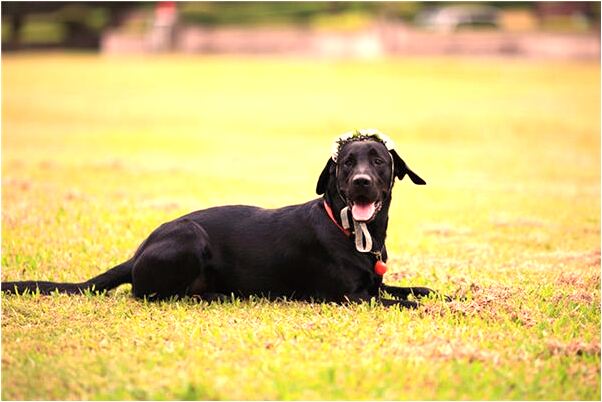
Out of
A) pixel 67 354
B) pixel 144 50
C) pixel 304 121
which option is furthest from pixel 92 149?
pixel 144 50

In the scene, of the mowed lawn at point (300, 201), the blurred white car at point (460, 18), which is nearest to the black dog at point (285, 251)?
the mowed lawn at point (300, 201)

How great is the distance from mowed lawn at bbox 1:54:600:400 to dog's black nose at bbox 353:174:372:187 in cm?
94

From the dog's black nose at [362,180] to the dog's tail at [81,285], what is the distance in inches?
79.7

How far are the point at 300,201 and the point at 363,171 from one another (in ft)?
24.1

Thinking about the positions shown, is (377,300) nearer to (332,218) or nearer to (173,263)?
(332,218)

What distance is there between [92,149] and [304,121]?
29.6 ft

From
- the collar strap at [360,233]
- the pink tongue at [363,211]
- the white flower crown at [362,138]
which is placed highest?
the white flower crown at [362,138]

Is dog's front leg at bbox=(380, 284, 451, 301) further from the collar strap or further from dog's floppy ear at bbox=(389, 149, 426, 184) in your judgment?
dog's floppy ear at bbox=(389, 149, 426, 184)

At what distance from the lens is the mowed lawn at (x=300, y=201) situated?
16.8 ft

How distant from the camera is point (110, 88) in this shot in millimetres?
37156

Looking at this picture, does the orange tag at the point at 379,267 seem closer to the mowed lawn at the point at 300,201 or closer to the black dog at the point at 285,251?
the black dog at the point at 285,251

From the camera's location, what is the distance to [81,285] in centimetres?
710

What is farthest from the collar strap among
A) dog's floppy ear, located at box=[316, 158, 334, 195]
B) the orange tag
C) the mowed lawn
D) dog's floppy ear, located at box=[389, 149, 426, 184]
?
dog's floppy ear, located at box=[389, 149, 426, 184]

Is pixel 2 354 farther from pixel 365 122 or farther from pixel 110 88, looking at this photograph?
pixel 110 88
